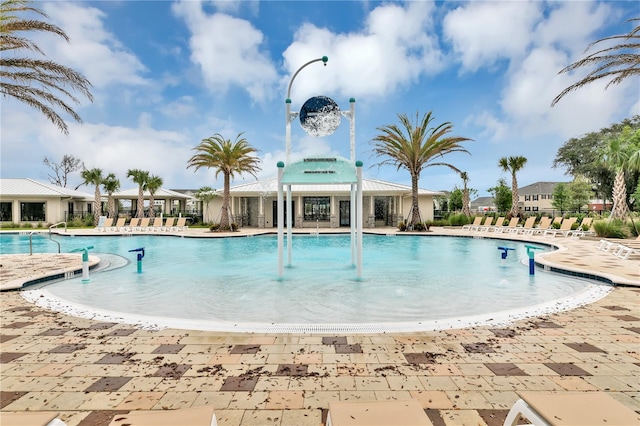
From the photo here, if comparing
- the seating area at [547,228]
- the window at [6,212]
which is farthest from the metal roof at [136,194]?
the seating area at [547,228]

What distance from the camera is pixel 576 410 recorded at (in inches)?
73.2

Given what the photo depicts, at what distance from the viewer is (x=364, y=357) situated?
3.82 metres

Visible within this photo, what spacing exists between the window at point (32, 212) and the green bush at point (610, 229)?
4291 cm

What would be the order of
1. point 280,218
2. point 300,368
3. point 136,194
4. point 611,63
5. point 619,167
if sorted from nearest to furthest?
point 300,368
point 280,218
point 611,63
point 619,167
point 136,194

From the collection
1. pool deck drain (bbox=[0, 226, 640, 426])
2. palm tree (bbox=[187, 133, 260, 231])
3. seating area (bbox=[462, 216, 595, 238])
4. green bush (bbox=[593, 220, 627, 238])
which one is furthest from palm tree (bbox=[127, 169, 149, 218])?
green bush (bbox=[593, 220, 627, 238])

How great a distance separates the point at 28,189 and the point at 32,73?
30.0m

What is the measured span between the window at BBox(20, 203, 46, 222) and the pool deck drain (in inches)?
1386

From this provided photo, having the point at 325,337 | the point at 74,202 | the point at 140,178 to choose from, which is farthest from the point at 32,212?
the point at 325,337

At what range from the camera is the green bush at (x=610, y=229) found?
58.0 ft

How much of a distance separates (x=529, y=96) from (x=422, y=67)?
6271 mm

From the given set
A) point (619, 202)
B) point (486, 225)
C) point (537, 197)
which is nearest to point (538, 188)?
point (537, 197)

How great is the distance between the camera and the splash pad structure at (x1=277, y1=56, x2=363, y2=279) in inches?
348

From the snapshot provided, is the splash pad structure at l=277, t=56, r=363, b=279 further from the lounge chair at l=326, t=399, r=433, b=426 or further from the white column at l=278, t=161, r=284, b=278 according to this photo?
the lounge chair at l=326, t=399, r=433, b=426

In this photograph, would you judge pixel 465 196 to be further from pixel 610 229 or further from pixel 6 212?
pixel 6 212
